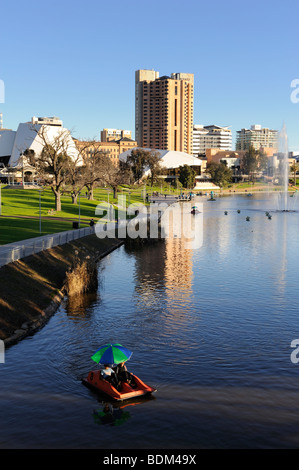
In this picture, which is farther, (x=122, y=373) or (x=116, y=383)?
(x=122, y=373)

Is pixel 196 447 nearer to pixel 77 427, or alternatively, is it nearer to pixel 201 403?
pixel 201 403

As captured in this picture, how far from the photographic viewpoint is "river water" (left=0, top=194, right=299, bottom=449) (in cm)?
1894

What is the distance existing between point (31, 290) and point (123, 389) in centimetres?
1630

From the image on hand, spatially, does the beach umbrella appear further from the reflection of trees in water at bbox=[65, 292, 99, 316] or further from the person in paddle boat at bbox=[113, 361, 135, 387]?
the reflection of trees in water at bbox=[65, 292, 99, 316]

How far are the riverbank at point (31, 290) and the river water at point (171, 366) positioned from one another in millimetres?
956

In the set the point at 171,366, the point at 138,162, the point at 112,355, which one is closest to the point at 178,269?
the point at 171,366

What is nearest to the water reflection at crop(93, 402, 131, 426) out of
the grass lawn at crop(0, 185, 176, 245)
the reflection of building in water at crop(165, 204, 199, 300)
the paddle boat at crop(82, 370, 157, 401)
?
the paddle boat at crop(82, 370, 157, 401)

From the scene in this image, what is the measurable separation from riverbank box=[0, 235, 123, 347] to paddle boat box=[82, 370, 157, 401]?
313 inches

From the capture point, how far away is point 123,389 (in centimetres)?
2178

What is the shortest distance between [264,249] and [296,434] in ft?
155

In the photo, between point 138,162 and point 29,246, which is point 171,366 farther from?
point 138,162

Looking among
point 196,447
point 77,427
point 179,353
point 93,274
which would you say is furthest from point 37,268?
point 196,447

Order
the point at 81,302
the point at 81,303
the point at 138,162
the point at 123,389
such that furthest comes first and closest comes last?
the point at 138,162 → the point at 81,302 → the point at 81,303 → the point at 123,389

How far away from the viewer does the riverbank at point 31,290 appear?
1183 inches
